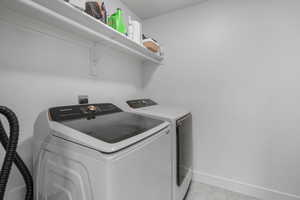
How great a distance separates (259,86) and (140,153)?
1.80 meters

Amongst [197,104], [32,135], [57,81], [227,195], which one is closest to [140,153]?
[32,135]

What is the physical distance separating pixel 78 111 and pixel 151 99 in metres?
1.52

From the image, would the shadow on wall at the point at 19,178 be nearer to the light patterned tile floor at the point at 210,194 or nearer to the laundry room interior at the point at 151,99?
the laundry room interior at the point at 151,99

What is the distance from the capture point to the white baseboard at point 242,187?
164 cm

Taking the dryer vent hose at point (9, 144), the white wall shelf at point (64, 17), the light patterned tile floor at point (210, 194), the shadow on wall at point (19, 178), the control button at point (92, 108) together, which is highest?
the white wall shelf at point (64, 17)

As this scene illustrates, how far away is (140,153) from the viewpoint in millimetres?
797

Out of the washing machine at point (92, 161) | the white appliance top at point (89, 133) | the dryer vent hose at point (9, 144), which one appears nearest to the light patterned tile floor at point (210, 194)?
the washing machine at point (92, 161)

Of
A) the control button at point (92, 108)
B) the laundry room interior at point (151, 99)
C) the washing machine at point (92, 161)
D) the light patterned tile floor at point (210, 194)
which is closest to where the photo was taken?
the washing machine at point (92, 161)

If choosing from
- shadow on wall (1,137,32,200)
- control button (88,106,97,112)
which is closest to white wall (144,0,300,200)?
control button (88,106,97,112)

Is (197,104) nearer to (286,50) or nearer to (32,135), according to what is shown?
(286,50)

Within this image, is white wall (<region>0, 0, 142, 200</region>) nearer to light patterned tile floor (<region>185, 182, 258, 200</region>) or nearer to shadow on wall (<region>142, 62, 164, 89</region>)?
shadow on wall (<region>142, 62, 164, 89</region>)

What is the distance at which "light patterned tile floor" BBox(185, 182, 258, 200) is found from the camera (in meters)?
1.75

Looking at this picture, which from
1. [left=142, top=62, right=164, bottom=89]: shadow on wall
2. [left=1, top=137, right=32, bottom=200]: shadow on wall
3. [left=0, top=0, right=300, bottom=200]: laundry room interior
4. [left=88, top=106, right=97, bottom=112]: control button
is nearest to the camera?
[left=0, top=0, right=300, bottom=200]: laundry room interior

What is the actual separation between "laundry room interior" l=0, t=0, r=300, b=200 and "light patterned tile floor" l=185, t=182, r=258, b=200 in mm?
18
